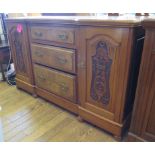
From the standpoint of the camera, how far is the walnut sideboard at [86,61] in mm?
978

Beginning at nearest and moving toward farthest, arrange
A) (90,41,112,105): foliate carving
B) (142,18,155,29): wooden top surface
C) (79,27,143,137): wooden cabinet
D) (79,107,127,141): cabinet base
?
(142,18,155,29): wooden top surface → (79,27,143,137): wooden cabinet → (90,41,112,105): foliate carving → (79,107,127,141): cabinet base

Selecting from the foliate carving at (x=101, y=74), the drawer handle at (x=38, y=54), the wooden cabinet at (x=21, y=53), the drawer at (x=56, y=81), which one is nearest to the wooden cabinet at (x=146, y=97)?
the foliate carving at (x=101, y=74)

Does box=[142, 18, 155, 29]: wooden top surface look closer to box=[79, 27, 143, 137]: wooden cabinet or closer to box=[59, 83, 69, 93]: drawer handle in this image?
box=[79, 27, 143, 137]: wooden cabinet

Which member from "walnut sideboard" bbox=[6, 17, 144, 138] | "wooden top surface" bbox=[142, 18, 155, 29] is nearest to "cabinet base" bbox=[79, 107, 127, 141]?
"walnut sideboard" bbox=[6, 17, 144, 138]

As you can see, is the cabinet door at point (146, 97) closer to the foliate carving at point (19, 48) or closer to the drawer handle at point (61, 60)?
the drawer handle at point (61, 60)

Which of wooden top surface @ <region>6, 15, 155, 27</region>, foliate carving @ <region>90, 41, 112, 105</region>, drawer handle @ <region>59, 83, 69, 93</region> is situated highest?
wooden top surface @ <region>6, 15, 155, 27</region>

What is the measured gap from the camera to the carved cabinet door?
0.99 m

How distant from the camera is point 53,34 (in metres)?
1.31

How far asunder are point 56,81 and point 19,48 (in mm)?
606

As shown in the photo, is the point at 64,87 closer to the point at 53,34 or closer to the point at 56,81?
the point at 56,81

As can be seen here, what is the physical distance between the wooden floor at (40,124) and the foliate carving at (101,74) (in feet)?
0.99

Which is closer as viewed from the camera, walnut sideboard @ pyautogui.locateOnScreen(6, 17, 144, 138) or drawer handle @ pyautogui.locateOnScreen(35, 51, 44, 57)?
walnut sideboard @ pyautogui.locateOnScreen(6, 17, 144, 138)

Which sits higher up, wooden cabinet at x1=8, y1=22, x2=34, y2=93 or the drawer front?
the drawer front

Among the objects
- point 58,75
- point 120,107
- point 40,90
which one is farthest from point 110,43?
point 40,90
